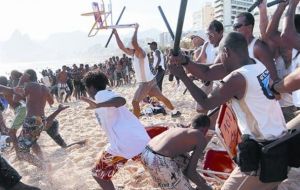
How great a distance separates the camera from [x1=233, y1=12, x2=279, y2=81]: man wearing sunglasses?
12.0ft

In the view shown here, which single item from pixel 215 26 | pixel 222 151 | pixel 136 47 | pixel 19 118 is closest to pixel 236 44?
pixel 222 151

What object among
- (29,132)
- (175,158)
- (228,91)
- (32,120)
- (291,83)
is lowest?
(29,132)

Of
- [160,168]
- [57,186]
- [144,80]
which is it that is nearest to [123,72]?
[144,80]

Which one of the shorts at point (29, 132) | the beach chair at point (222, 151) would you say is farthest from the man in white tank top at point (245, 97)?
the shorts at point (29, 132)

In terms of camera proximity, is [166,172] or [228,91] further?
[166,172]

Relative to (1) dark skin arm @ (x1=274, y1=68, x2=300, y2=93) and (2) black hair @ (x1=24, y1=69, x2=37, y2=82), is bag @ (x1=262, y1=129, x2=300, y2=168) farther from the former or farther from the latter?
(2) black hair @ (x1=24, y1=69, x2=37, y2=82)

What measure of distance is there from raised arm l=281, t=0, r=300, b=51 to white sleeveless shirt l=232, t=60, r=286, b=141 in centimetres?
61

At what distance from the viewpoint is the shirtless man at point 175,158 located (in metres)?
3.42

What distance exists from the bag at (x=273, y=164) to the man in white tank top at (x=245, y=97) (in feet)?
0.29

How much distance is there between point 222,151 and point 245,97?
181 centimetres

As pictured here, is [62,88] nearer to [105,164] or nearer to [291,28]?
[105,164]

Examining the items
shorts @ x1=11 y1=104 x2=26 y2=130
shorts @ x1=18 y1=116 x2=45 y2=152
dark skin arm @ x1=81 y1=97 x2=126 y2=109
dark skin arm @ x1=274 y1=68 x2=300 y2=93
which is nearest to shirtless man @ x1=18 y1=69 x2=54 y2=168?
shorts @ x1=18 y1=116 x2=45 y2=152

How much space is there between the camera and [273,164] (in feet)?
8.50

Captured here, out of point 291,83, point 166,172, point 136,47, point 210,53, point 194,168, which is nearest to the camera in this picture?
point 291,83
